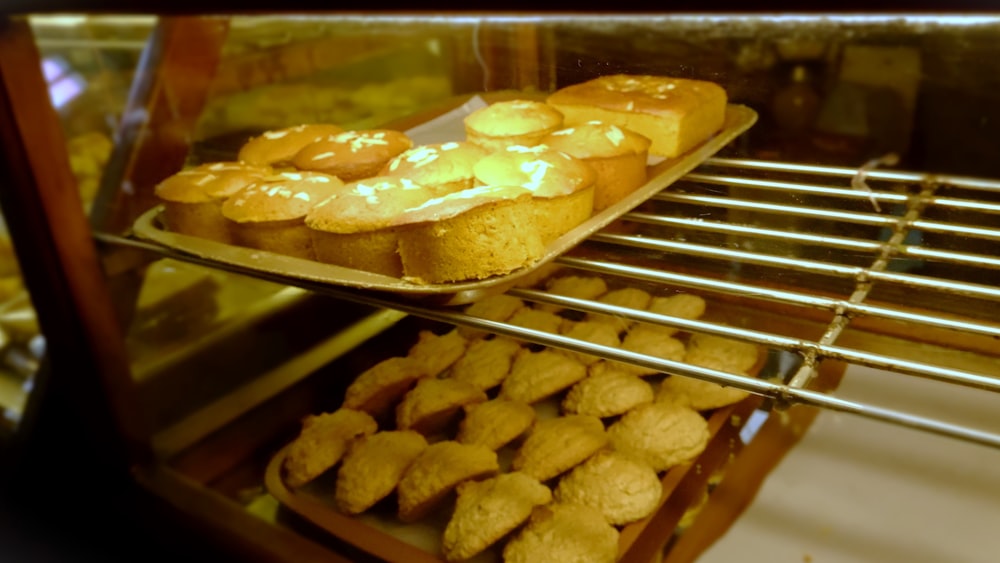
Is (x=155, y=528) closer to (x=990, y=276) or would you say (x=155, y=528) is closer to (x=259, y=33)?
(x=259, y=33)

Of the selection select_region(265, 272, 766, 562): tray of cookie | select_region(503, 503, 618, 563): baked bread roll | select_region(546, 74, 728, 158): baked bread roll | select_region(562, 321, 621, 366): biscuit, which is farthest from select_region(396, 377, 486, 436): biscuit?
select_region(546, 74, 728, 158): baked bread roll

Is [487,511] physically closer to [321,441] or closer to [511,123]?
[321,441]

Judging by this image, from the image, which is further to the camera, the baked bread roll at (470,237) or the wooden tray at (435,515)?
the wooden tray at (435,515)

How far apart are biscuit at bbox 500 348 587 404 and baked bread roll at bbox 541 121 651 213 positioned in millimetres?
355

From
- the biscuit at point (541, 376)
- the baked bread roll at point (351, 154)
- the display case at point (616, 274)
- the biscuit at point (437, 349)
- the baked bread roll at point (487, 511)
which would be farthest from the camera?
the biscuit at point (437, 349)

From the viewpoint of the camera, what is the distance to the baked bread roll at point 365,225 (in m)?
1.17

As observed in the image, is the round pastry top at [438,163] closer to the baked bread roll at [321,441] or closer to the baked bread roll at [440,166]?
the baked bread roll at [440,166]

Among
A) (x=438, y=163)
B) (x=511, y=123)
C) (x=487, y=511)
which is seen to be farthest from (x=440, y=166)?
(x=487, y=511)

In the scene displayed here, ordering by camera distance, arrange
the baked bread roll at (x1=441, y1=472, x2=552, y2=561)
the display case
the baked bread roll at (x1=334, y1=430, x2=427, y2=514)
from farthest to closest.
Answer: the baked bread roll at (x1=334, y1=430, x2=427, y2=514), the baked bread roll at (x1=441, y1=472, x2=552, y2=561), the display case

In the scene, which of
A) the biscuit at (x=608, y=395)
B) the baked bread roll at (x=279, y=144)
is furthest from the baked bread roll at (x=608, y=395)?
the baked bread roll at (x=279, y=144)

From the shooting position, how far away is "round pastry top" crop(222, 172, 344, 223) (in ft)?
4.21

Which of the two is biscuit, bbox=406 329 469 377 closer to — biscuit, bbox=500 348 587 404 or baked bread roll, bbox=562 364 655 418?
→ biscuit, bbox=500 348 587 404

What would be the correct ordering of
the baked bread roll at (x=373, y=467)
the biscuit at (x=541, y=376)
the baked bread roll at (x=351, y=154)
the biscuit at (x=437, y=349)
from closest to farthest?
the baked bread roll at (x=373, y=467)
the baked bread roll at (x=351, y=154)
the biscuit at (x=541, y=376)
the biscuit at (x=437, y=349)

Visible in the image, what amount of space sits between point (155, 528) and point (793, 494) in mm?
1245
